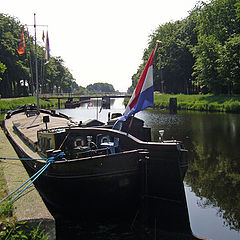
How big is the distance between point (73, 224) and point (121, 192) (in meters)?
1.68

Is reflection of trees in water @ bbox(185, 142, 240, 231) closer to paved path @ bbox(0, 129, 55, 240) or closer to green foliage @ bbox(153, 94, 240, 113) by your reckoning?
paved path @ bbox(0, 129, 55, 240)

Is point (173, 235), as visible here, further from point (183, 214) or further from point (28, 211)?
point (28, 211)

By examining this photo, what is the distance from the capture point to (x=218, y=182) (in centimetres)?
1209

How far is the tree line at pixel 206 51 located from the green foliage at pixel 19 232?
42915 mm

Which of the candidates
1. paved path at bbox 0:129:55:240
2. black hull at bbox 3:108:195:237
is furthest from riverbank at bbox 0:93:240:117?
black hull at bbox 3:108:195:237

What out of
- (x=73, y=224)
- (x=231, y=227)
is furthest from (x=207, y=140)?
(x=73, y=224)

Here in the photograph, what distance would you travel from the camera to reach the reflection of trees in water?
9430mm

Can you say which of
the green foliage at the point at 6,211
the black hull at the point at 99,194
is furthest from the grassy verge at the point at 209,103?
the green foliage at the point at 6,211

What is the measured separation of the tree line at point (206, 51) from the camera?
45.3 meters

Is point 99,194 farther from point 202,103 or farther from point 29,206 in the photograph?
point 202,103

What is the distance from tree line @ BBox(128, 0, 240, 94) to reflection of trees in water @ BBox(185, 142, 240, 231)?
103 ft

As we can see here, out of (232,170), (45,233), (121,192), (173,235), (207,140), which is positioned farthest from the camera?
(207,140)

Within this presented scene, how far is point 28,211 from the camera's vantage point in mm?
5773

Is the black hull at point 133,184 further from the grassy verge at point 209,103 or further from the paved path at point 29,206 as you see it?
the grassy verge at point 209,103
